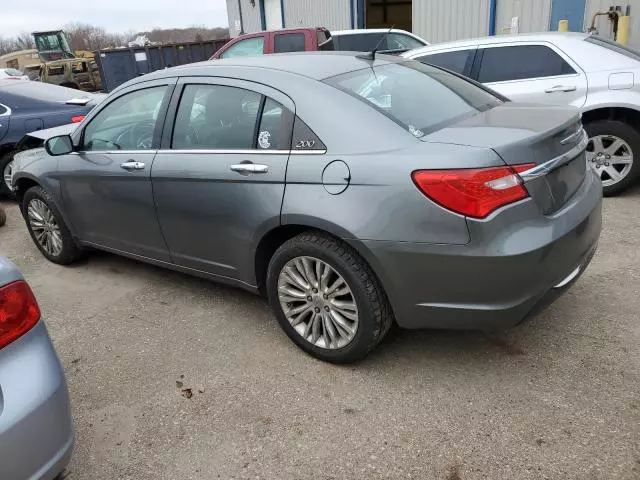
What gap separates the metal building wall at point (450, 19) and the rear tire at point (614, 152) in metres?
6.86

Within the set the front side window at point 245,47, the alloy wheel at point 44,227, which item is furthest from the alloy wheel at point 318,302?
the front side window at point 245,47

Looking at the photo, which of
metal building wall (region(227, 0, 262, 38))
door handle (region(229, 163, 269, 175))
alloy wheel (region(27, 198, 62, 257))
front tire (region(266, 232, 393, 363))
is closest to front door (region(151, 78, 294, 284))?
door handle (region(229, 163, 269, 175))

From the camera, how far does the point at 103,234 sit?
402 cm

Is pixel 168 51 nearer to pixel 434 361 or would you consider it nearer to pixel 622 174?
pixel 622 174

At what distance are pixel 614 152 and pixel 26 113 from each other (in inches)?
271

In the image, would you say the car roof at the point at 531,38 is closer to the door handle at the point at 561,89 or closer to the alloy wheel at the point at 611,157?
the door handle at the point at 561,89

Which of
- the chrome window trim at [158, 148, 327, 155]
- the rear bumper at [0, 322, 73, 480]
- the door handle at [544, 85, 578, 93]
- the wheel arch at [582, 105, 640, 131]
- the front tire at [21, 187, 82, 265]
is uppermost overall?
the chrome window trim at [158, 148, 327, 155]

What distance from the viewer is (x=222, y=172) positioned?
3076mm

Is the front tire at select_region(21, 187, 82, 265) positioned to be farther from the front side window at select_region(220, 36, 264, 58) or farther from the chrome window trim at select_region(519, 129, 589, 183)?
the front side window at select_region(220, 36, 264, 58)

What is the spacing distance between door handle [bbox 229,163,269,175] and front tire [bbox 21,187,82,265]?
6.89 feet

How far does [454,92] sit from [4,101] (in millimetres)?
6171

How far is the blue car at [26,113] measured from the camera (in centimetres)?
684

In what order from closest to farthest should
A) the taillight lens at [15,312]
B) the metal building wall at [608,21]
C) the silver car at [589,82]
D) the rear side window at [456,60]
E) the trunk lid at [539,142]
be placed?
1. the taillight lens at [15,312]
2. the trunk lid at [539,142]
3. the silver car at [589,82]
4. the rear side window at [456,60]
5. the metal building wall at [608,21]

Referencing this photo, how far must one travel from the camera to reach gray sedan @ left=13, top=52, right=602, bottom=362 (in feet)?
7.78
